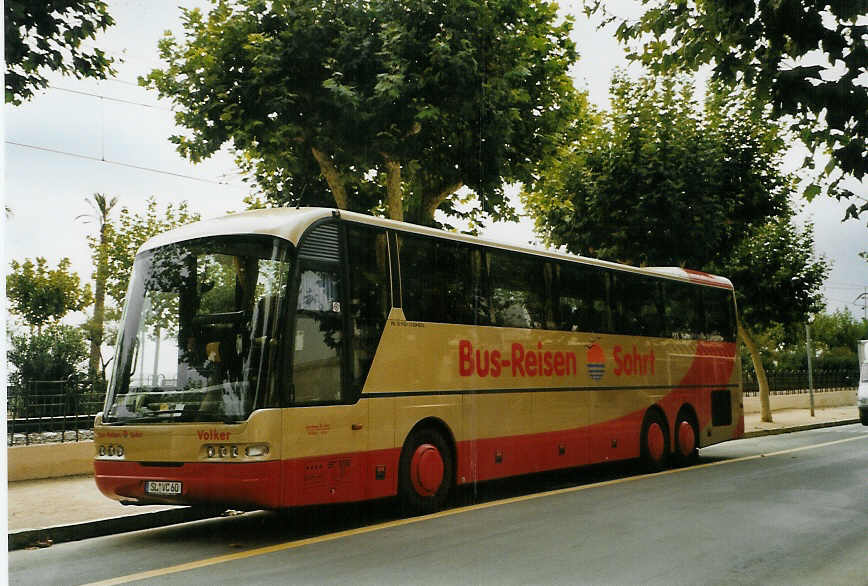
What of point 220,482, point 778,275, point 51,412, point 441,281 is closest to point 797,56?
point 441,281

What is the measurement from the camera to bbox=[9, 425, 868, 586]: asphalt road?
7012mm

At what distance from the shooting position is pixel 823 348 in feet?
119

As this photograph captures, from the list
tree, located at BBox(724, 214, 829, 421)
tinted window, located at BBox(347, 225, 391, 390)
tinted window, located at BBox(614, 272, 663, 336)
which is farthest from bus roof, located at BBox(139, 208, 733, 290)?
tree, located at BBox(724, 214, 829, 421)

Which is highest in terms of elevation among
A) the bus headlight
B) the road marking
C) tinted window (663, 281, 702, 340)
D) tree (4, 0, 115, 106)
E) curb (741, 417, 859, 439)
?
tree (4, 0, 115, 106)

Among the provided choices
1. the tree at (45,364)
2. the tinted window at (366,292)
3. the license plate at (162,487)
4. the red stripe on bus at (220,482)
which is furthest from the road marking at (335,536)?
the tree at (45,364)

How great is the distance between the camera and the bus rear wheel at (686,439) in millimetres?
16594

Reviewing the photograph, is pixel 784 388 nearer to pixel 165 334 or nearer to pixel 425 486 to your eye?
pixel 425 486

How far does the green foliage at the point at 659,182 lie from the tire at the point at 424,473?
443 inches

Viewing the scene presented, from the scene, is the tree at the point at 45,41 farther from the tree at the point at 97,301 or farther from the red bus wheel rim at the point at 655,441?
the red bus wheel rim at the point at 655,441

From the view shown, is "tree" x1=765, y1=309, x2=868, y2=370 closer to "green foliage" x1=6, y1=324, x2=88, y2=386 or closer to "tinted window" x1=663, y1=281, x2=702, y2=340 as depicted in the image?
"tinted window" x1=663, y1=281, x2=702, y2=340

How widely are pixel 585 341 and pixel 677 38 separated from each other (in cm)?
547

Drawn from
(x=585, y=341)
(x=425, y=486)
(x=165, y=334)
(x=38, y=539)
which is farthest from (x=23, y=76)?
(x=585, y=341)

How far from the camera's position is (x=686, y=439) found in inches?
661

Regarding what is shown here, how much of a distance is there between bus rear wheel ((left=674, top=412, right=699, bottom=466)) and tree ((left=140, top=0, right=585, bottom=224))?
601 cm
